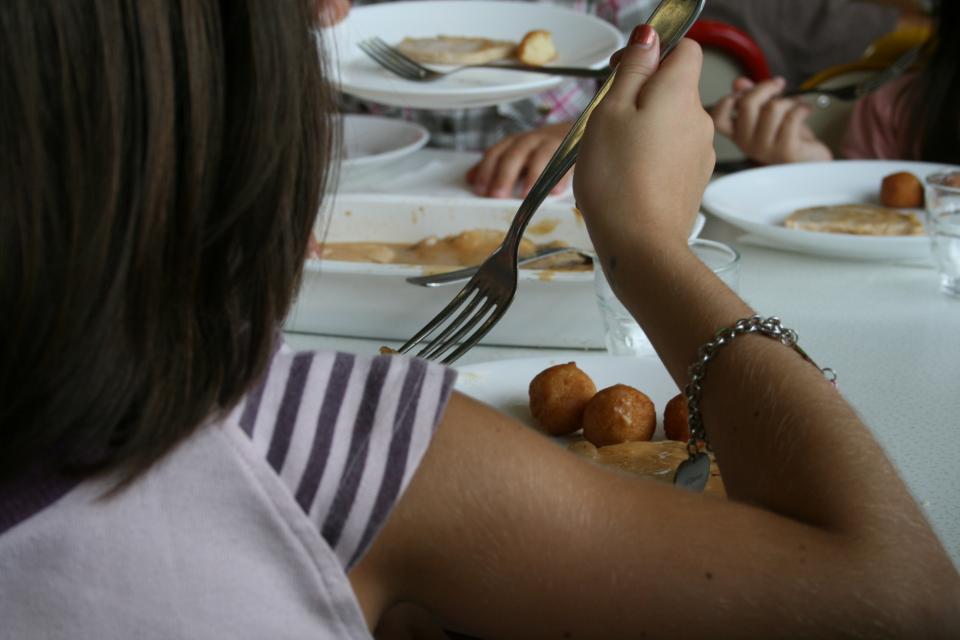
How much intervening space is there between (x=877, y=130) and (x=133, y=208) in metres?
1.81

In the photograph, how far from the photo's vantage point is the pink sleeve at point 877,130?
76.2 inches

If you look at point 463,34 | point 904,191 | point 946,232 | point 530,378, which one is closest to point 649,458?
point 530,378

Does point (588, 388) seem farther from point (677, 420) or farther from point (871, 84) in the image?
point (871, 84)

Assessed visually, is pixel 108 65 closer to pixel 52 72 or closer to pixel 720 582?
pixel 52 72

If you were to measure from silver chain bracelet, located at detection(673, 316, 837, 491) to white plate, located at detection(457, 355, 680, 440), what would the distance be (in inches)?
6.2

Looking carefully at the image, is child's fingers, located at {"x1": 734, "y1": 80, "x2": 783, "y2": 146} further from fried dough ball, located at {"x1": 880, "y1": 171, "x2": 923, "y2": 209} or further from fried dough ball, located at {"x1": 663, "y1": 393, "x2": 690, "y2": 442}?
fried dough ball, located at {"x1": 663, "y1": 393, "x2": 690, "y2": 442}

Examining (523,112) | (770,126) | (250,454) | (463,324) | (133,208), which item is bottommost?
(523,112)

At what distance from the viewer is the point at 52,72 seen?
0.41 meters

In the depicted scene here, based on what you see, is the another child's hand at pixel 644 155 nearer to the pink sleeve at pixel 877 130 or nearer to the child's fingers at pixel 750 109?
the child's fingers at pixel 750 109

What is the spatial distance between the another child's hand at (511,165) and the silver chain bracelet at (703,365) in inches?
30.3

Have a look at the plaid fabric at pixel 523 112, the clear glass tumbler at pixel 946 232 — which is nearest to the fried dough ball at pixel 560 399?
the clear glass tumbler at pixel 946 232

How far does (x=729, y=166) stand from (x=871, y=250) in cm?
84

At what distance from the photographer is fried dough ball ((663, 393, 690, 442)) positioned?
0.77 metres

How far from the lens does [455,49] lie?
155 cm
